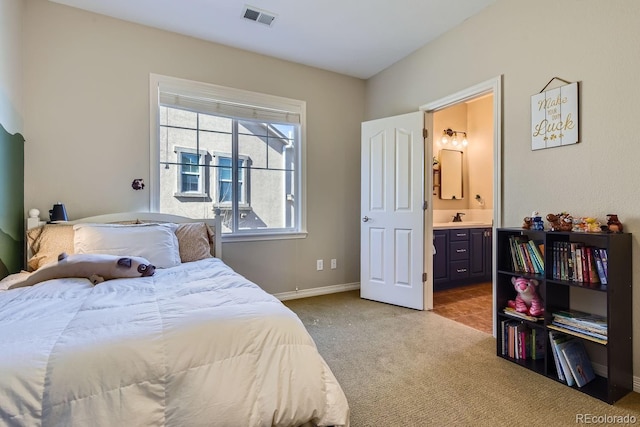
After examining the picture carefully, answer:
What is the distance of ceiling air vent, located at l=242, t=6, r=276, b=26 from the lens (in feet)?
8.43

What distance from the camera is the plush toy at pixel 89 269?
5.72 ft

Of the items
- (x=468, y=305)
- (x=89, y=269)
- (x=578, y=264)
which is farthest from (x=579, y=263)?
(x=89, y=269)

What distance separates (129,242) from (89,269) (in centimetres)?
41

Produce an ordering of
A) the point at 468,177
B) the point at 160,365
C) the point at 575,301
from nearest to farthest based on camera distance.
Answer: the point at 160,365
the point at 575,301
the point at 468,177

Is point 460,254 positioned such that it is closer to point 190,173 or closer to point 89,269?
point 190,173

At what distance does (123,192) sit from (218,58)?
1624 mm

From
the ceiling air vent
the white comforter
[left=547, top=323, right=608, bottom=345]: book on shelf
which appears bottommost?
[left=547, top=323, right=608, bottom=345]: book on shelf

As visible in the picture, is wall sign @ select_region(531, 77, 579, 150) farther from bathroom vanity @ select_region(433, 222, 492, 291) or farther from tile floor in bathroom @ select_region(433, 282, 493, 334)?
bathroom vanity @ select_region(433, 222, 492, 291)

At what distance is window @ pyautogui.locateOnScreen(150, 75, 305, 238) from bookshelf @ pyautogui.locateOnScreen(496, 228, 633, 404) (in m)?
2.15

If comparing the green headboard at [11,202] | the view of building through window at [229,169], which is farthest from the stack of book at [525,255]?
the green headboard at [11,202]

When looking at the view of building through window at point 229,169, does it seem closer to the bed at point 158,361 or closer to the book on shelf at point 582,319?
the bed at point 158,361

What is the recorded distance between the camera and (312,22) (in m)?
2.76

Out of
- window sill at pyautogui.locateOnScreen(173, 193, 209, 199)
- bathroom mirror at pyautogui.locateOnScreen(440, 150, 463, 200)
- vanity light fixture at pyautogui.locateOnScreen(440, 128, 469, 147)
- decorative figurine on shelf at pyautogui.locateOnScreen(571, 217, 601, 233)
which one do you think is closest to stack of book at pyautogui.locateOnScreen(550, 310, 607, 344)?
decorative figurine on shelf at pyautogui.locateOnScreen(571, 217, 601, 233)
